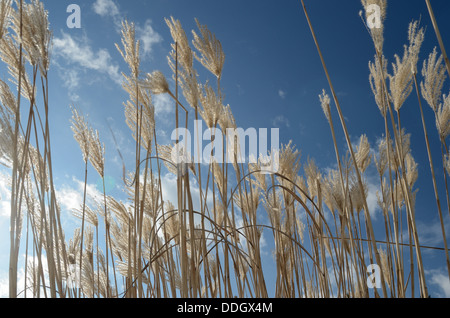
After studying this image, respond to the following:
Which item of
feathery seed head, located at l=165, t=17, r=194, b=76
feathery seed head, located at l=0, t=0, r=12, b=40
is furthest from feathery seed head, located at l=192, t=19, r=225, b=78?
feathery seed head, located at l=0, t=0, r=12, b=40

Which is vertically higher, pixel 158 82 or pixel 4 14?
pixel 4 14

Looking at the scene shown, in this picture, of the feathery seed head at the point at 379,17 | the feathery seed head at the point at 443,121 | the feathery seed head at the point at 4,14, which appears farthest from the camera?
the feathery seed head at the point at 443,121

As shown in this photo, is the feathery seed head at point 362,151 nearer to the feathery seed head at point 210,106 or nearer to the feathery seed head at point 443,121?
the feathery seed head at point 443,121

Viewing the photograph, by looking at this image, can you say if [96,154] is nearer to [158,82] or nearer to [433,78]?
[158,82]

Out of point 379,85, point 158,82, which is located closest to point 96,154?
point 158,82

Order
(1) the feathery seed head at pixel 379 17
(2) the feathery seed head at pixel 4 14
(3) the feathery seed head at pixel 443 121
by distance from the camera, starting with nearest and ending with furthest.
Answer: (2) the feathery seed head at pixel 4 14, (1) the feathery seed head at pixel 379 17, (3) the feathery seed head at pixel 443 121

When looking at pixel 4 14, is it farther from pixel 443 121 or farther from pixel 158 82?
pixel 443 121

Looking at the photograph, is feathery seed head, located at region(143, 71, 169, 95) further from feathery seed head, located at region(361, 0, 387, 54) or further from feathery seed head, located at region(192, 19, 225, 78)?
feathery seed head, located at region(361, 0, 387, 54)

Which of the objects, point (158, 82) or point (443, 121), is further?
point (443, 121)

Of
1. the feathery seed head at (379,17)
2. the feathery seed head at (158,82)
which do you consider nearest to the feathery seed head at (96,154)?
the feathery seed head at (158,82)

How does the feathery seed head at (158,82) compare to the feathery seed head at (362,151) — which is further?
the feathery seed head at (362,151)

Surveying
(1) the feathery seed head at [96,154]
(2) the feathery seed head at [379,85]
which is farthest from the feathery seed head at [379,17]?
(1) the feathery seed head at [96,154]

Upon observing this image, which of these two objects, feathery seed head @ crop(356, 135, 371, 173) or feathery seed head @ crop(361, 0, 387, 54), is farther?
feathery seed head @ crop(356, 135, 371, 173)

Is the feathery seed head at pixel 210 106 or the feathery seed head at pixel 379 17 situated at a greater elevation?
the feathery seed head at pixel 379 17
